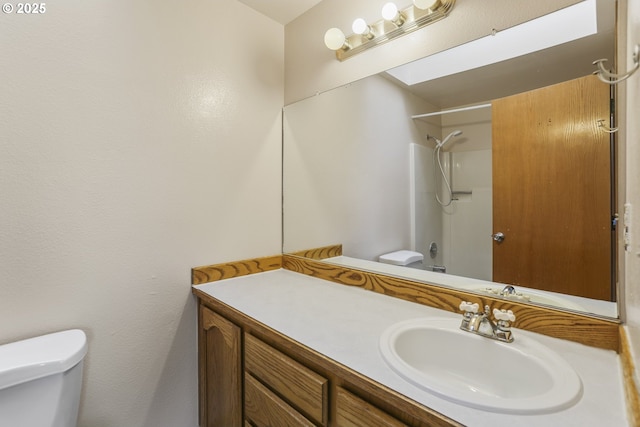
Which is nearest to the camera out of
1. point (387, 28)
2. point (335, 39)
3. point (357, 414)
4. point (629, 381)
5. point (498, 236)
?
point (629, 381)

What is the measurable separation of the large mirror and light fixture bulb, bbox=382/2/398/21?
0.66ft

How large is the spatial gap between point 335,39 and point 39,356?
1615mm

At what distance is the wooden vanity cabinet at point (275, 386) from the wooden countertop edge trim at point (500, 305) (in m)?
0.53

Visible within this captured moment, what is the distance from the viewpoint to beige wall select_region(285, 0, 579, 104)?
0.99 m

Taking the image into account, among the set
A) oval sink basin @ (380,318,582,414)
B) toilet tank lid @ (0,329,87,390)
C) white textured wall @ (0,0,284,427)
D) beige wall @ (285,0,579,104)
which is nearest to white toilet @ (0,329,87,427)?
toilet tank lid @ (0,329,87,390)

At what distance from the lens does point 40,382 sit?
837 millimetres

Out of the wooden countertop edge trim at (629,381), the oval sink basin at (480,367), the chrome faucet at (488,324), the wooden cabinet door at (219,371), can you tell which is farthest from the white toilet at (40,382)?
the wooden countertop edge trim at (629,381)

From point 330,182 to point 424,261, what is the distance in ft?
2.19

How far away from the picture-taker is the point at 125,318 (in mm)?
1187

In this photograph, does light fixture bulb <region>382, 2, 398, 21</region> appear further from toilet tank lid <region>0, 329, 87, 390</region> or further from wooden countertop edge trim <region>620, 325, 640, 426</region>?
toilet tank lid <region>0, 329, 87, 390</region>

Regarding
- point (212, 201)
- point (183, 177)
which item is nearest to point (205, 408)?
point (212, 201)

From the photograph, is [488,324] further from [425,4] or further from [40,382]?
[40,382]

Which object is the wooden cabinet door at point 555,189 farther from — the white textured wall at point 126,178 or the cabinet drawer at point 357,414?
the white textured wall at point 126,178

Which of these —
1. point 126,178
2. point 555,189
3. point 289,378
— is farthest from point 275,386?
point 555,189
